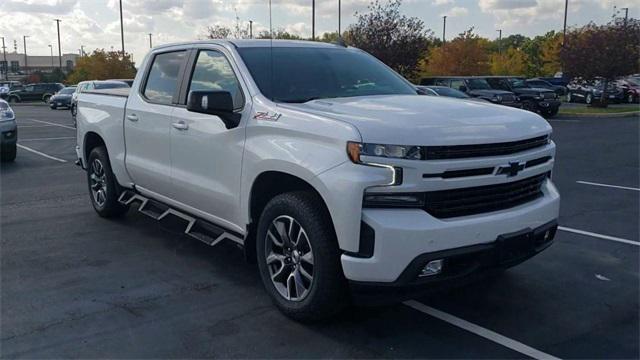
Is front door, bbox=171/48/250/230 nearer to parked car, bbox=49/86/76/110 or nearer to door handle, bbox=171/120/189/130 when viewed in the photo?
door handle, bbox=171/120/189/130

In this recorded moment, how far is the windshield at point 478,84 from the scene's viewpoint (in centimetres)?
2383

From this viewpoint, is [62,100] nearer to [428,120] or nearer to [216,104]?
[216,104]

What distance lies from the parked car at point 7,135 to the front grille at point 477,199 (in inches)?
413

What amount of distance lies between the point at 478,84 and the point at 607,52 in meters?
7.73

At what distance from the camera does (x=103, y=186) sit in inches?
274

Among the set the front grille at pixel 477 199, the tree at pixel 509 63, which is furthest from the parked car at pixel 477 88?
the tree at pixel 509 63

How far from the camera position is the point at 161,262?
5.48 meters

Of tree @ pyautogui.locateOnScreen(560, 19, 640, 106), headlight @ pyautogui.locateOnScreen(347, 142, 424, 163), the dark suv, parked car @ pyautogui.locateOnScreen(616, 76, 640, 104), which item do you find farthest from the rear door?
the dark suv

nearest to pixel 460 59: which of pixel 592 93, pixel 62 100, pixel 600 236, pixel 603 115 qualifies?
pixel 592 93

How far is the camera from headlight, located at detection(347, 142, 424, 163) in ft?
11.4

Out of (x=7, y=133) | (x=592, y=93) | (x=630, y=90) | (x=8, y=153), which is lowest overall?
(x=8, y=153)

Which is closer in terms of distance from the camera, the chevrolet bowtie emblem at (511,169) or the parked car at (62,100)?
the chevrolet bowtie emblem at (511,169)

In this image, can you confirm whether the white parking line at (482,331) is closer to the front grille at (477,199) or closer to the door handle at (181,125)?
the front grille at (477,199)

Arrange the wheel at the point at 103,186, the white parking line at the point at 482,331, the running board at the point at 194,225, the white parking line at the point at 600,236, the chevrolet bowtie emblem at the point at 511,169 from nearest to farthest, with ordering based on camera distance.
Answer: the white parking line at the point at 482,331 < the chevrolet bowtie emblem at the point at 511,169 < the running board at the point at 194,225 < the white parking line at the point at 600,236 < the wheel at the point at 103,186
